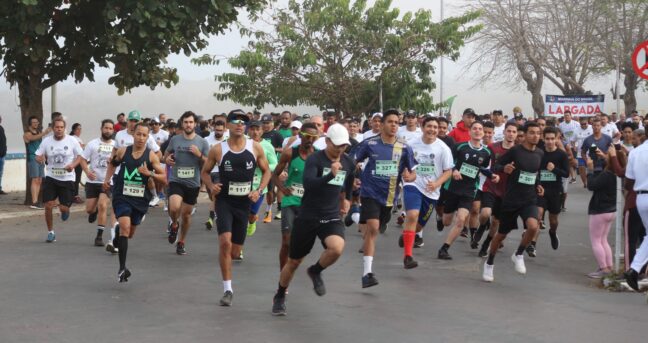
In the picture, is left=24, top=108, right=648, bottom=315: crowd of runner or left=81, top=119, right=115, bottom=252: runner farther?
left=81, top=119, right=115, bottom=252: runner

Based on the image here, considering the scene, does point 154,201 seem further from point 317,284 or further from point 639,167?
point 639,167

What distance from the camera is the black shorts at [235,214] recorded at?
10.2m

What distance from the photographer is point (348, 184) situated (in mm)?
10164

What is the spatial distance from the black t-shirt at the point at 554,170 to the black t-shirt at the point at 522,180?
122cm

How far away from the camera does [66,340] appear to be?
8219 millimetres

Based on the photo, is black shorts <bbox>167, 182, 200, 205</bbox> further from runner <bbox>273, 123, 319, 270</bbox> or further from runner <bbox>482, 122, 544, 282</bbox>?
runner <bbox>482, 122, 544, 282</bbox>

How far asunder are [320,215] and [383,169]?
2451 millimetres

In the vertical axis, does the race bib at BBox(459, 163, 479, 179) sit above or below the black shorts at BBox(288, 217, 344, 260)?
above

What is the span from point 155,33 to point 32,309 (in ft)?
32.1

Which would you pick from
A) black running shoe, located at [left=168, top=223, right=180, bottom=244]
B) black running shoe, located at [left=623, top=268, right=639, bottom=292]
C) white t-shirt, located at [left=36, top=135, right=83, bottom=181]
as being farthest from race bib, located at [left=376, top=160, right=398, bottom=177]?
white t-shirt, located at [left=36, top=135, right=83, bottom=181]

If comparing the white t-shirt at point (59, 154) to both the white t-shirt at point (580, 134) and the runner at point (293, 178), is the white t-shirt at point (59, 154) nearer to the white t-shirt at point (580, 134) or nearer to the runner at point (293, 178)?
the runner at point (293, 178)

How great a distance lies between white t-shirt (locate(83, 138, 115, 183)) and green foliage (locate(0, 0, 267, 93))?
353 centimetres

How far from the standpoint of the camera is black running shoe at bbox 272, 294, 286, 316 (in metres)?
9.31

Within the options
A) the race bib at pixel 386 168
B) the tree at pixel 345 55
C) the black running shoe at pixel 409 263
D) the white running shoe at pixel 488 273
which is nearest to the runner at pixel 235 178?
the race bib at pixel 386 168
